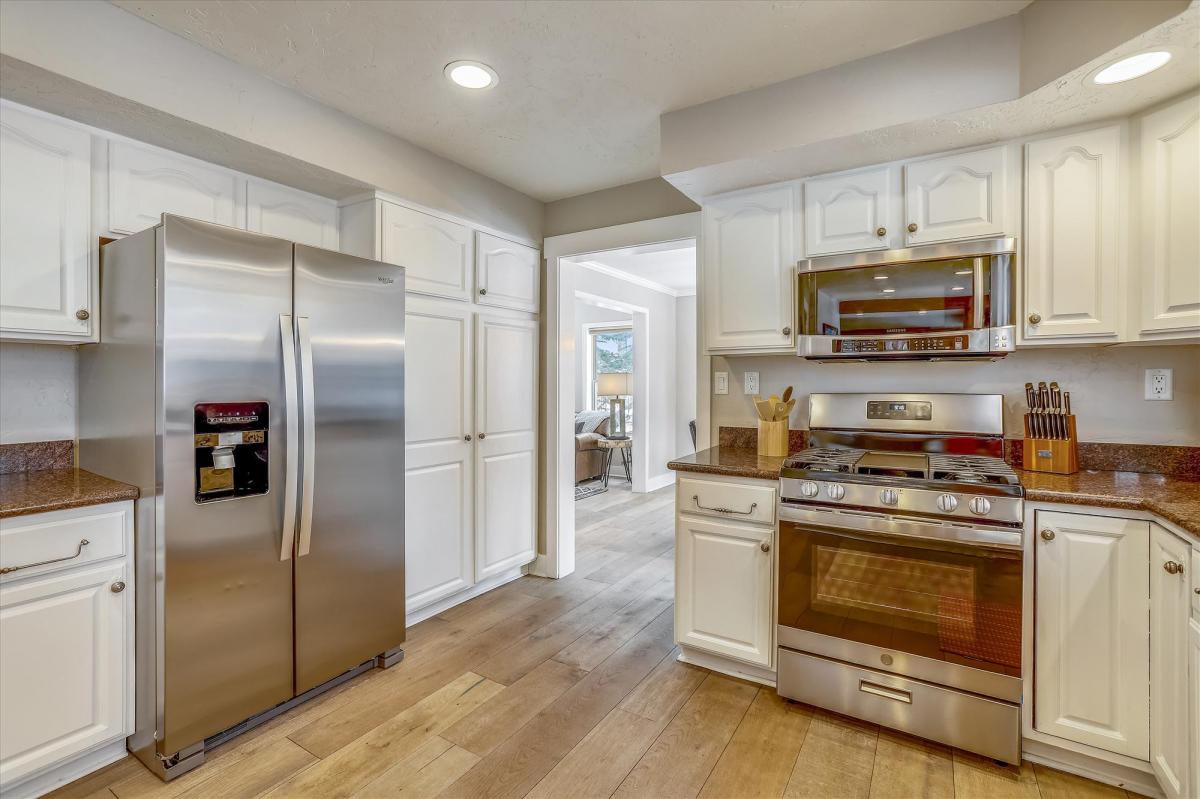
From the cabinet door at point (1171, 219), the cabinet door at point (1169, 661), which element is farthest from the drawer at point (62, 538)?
the cabinet door at point (1171, 219)

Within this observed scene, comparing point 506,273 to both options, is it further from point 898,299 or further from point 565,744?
point 565,744

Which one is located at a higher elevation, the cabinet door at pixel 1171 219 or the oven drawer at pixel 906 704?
the cabinet door at pixel 1171 219

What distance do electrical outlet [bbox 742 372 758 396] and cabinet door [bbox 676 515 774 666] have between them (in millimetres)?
842

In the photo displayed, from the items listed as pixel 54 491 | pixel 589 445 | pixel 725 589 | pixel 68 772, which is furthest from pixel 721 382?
pixel 589 445

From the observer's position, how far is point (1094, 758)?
1.79 meters

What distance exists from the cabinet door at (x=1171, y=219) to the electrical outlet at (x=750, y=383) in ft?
4.80

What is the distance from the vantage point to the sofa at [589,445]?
6.69 m

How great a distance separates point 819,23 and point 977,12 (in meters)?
0.50

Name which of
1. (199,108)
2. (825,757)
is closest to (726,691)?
(825,757)

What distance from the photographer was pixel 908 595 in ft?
6.52

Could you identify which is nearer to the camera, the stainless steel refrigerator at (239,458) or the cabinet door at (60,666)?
the cabinet door at (60,666)

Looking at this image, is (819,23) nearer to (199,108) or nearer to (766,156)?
(766,156)

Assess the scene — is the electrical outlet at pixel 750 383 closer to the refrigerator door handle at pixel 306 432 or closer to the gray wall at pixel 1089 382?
the gray wall at pixel 1089 382

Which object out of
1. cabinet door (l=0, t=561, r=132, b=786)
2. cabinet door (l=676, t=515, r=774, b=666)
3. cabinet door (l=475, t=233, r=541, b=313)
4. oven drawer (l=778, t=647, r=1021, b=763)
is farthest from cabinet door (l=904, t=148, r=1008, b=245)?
cabinet door (l=0, t=561, r=132, b=786)
